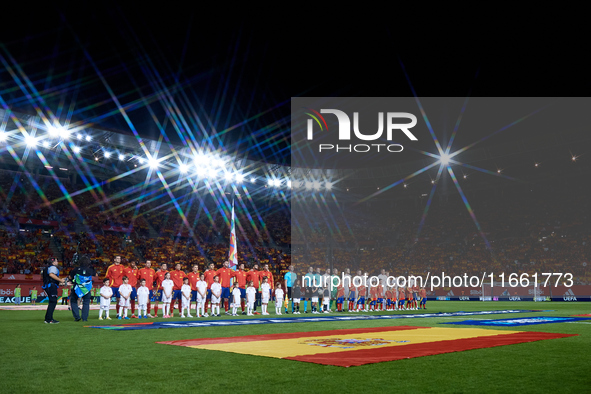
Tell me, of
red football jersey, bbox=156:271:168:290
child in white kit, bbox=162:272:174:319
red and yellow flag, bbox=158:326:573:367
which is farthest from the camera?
red football jersey, bbox=156:271:168:290

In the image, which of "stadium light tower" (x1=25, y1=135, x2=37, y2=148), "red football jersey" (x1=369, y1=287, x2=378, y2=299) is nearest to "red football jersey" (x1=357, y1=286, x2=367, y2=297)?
"red football jersey" (x1=369, y1=287, x2=378, y2=299)

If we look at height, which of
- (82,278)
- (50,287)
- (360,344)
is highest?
(82,278)

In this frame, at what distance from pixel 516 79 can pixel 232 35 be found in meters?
15.6

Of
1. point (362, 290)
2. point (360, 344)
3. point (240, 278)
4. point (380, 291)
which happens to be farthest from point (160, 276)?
point (360, 344)

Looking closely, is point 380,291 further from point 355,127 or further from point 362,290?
point 355,127

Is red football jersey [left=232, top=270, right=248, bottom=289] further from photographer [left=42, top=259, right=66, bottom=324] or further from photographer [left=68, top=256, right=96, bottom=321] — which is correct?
photographer [left=42, top=259, right=66, bottom=324]

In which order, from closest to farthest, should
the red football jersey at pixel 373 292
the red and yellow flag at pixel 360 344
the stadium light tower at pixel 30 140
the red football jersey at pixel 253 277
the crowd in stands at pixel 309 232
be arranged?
the red and yellow flag at pixel 360 344 → the red football jersey at pixel 253 277 → the red football jersey at pixel 373 292 → the stadium light tower at pixel 30 140 → the crowd in stands at pixel 309 232

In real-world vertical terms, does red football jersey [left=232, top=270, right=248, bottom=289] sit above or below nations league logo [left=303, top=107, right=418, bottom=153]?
below

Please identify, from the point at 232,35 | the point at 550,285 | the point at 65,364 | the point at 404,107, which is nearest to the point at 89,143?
the point at 232,35

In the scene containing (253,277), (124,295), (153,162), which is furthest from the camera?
(153,162)

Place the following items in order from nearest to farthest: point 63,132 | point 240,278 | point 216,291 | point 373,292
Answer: point 216,291
point 240,278
point 373,292
point 63,132

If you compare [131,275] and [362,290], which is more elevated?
[131,275]

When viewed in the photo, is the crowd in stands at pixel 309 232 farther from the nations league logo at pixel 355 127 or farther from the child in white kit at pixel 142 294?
the child in white kit at pixel 142 294

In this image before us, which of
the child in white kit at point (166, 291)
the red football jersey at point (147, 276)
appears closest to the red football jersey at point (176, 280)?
the child in white kit at point (166, 291)
